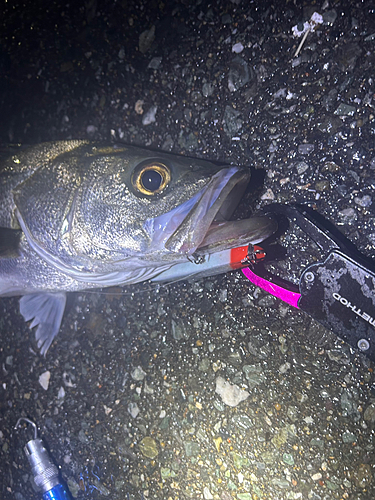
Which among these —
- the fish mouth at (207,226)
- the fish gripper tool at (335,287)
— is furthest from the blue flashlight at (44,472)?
the fish gripper tool at (335,287)

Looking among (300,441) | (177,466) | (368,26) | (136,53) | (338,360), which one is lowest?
(177,466)

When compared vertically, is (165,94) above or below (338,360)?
above

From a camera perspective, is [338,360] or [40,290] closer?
[338,360]

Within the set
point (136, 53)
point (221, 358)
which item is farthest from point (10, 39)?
point (221, 358)

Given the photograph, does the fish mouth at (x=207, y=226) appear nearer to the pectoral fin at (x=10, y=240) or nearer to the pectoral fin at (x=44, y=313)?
the pectoral fin at (x=10, y=240)

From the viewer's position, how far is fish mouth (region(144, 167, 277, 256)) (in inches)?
49.8

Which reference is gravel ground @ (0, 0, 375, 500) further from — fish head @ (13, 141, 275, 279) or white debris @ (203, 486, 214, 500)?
fish head @ (13, 141, 275, 279)

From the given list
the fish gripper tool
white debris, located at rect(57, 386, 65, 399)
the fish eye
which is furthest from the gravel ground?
the fish eye

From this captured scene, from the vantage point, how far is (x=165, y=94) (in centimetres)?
170

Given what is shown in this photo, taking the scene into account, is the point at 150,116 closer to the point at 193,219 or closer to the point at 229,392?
the point at 193,219

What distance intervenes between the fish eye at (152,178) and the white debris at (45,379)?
4.15ft

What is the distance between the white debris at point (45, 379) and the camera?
1907 mm

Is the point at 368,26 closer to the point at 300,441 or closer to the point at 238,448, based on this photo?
the point at 300,441

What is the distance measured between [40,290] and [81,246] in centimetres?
45
